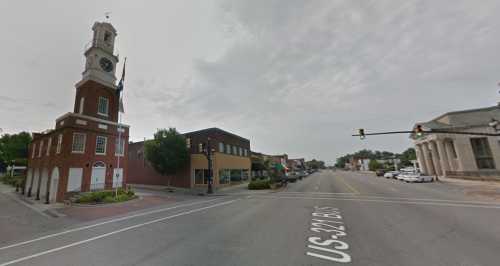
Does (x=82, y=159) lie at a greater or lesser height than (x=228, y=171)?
greater

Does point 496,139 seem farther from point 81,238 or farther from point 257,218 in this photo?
point 81,238

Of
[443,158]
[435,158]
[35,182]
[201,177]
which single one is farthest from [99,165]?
[435,158]

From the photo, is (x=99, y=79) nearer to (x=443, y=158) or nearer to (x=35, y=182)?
(x=35, y=182)

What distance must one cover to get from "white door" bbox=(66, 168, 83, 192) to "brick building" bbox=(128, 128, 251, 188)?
10671mm

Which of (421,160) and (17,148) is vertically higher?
(17,148)

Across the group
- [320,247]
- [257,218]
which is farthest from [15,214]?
[320,247]

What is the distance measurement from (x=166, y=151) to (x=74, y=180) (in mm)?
9186

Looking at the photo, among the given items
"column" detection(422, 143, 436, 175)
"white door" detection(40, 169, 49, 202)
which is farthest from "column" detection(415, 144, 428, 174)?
"white door" detection(40, 169, 49, 202)

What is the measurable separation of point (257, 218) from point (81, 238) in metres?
7.28

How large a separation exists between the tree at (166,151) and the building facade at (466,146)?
2048 inches

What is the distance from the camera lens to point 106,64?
76.6 ft

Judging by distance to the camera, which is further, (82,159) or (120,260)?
(82,159)

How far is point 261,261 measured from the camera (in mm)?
4672

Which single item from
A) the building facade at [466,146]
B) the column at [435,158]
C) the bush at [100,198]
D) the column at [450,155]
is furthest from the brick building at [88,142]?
the column at [435,158]
